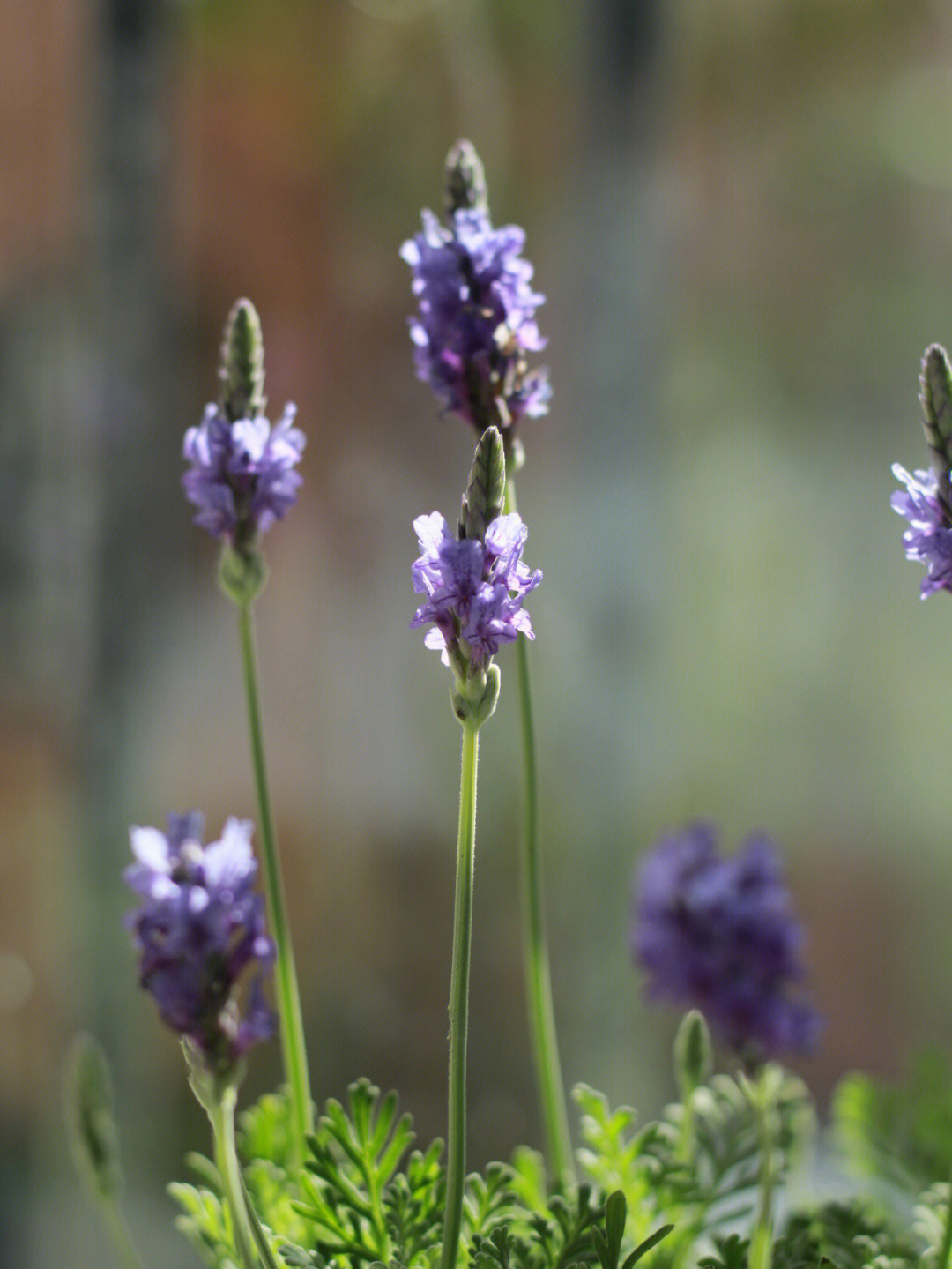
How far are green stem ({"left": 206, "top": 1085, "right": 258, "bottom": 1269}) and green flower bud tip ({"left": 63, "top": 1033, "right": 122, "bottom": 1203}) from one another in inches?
4.3

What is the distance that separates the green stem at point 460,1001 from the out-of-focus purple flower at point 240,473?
0.54 feet

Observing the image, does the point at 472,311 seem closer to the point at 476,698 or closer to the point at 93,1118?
the point at 476,698

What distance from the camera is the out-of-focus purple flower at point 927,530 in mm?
468

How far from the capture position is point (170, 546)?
4.94 feet

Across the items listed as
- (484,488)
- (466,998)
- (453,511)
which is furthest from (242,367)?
(453,511)

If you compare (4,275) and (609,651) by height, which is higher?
(4,275)

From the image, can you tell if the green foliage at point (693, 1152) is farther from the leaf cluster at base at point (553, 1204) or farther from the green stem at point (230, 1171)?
the green stem at point (230, 1171)

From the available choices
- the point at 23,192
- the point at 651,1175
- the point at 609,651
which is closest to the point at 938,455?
the point at 651,1175

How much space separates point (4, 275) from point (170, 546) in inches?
12.5

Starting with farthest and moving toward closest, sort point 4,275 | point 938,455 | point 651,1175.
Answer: point 4,275
point 651,1175
point 938,455

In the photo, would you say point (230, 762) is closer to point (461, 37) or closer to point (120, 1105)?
point (120, 1105)

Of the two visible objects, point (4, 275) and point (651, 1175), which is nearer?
point (651, 1175)

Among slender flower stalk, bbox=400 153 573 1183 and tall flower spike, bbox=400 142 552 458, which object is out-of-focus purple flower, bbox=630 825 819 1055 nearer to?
slender flower stalk, bbox=400 153 573 1183

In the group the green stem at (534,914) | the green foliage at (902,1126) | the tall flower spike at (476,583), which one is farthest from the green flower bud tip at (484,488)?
the green foliage at (902,1126)
